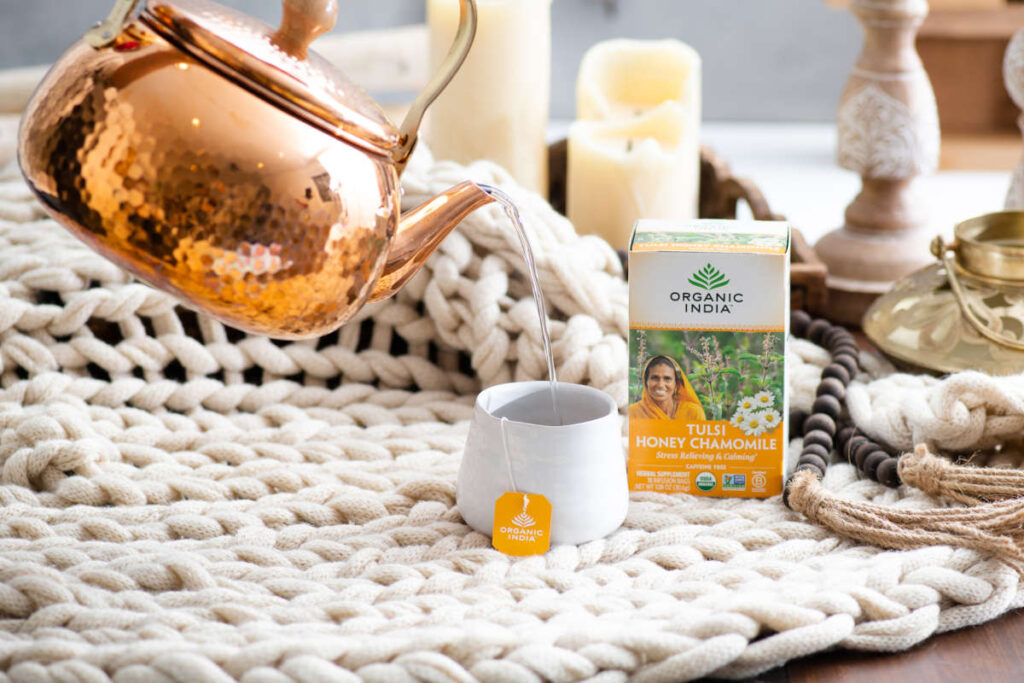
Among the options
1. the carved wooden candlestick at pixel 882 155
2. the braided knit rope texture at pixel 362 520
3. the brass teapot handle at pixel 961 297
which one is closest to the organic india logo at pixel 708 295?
the braided knit rope texture at pixel 362 520

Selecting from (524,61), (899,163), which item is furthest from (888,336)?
(524,61)

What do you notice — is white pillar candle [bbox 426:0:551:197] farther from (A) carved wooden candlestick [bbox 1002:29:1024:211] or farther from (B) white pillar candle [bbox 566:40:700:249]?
(A) carved wooden candlestick [bbox 1002:29:1024:211]

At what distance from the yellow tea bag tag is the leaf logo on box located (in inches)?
6.8

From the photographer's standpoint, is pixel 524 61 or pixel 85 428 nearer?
pixel 85 428

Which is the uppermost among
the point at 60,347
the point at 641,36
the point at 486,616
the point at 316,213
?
the point at 641,36

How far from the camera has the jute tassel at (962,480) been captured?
708 millimetres

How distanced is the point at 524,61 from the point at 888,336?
1.34 ft

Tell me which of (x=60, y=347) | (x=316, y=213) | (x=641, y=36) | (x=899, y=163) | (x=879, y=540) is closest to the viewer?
(x=316, y=213)

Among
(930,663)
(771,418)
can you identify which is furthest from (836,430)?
(930,663)

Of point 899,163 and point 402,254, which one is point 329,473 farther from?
point 899,163

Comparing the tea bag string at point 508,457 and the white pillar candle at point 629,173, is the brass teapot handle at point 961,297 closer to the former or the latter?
the white pillar candle at point 629,173

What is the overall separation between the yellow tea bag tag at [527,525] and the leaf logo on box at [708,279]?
17 centimetres

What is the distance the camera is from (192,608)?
0.62 metres

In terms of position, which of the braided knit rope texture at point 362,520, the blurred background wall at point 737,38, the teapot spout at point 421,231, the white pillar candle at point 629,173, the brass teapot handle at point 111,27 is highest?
the blurred background wall at point 737,38
